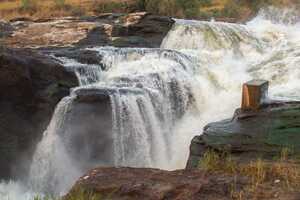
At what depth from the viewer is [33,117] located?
11766mm

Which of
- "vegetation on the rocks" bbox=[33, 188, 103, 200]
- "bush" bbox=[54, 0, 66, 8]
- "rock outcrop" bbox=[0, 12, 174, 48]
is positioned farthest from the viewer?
"bush" bbox=[54, 0, 66, 8]

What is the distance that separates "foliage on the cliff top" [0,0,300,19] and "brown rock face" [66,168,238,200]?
20128 mm

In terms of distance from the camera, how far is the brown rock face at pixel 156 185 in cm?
455

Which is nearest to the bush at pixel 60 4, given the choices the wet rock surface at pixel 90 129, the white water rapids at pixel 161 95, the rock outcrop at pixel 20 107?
the white water rapids at pixel 161 95

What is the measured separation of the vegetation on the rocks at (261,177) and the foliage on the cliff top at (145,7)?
778 inches

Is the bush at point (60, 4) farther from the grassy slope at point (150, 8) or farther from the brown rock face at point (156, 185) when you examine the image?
the brown rock face at point (156, 185)

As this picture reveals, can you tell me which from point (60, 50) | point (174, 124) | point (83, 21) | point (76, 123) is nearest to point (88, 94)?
point (76, 123)

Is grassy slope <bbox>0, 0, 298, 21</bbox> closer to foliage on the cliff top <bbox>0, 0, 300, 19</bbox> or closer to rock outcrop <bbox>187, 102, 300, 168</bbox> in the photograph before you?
foliage on the cliff top <bbox>0, 0, 300, 19</bbox>

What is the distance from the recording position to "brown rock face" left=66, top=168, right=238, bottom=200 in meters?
4.55

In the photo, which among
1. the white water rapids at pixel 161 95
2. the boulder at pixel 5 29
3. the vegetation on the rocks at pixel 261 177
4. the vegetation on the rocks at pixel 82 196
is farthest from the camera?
the boulder at pixel 5 29

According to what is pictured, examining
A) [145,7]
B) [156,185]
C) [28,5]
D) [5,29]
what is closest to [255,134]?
[156,185]

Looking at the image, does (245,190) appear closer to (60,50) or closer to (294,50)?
(60,50)

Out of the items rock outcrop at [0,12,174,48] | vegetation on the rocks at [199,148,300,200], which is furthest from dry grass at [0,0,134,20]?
vegetation on the rocks at [199,148,300,200]

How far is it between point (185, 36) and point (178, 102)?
5.73 metres
